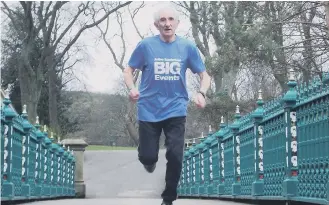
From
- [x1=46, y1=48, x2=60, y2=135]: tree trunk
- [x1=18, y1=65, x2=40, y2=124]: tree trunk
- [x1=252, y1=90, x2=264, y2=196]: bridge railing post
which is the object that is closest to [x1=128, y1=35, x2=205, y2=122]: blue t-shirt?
[x1=252, y1=90, x2=264, y2=196]: bridge railing post

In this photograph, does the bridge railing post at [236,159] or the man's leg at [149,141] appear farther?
the bridge railing post at [236,159]

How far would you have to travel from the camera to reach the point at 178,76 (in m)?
6.51

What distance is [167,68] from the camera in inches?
256

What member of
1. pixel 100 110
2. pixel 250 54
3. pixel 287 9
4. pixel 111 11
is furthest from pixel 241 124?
pixel 100 110

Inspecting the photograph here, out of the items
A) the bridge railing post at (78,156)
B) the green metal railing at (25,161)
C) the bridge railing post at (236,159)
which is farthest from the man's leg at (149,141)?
the bridge railing post at (78,156)

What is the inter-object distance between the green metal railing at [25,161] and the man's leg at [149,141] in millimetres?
4052

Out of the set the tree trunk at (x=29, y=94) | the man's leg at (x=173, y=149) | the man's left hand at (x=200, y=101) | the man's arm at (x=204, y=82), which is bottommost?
the man's leg at (x=173, y=149)

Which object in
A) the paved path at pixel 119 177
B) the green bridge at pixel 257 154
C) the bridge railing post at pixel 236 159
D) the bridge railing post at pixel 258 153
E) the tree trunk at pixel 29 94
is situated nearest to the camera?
the green bridge at pixel 257 154

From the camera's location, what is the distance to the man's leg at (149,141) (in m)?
6.68

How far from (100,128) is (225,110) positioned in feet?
122

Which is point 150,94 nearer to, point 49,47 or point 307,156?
point 307,156

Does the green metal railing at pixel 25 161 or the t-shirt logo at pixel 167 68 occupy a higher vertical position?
the t-shirt logo at pixel 167 68

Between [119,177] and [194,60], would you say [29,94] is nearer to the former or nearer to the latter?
[119,177]

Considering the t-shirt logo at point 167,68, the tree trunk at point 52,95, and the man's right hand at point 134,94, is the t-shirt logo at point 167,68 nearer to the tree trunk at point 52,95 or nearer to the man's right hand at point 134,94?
the man's right hand at point 134,94
